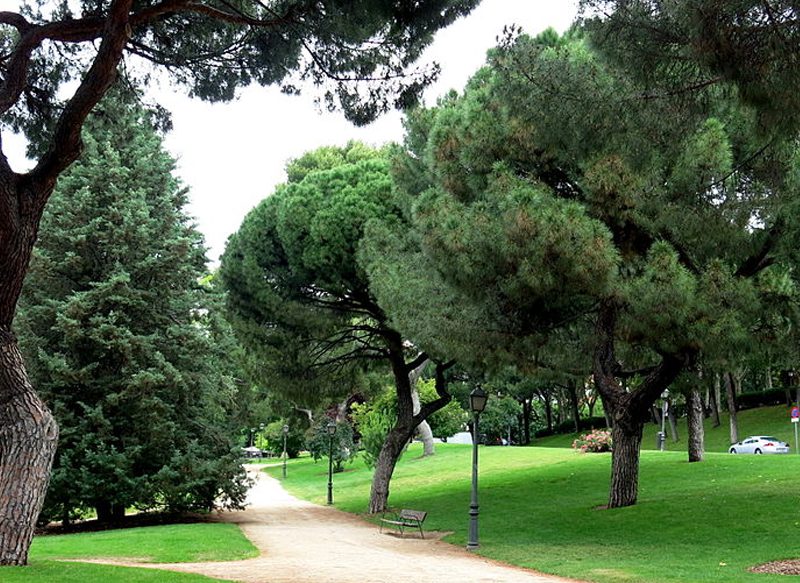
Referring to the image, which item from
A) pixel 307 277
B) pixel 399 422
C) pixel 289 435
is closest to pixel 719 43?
pixel 307 277

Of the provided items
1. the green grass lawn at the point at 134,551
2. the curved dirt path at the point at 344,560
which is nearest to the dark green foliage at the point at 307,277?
the curved dirt path at the point at 344,560

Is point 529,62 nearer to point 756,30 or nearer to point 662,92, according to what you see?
point 662,92

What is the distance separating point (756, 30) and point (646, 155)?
2214 millimetres

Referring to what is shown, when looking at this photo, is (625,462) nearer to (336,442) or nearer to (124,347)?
(124,347)

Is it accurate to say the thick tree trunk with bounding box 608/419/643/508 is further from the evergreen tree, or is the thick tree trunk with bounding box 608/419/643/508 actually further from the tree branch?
the tree branch

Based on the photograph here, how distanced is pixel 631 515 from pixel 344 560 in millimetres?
6083

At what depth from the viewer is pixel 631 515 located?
15.4 meters

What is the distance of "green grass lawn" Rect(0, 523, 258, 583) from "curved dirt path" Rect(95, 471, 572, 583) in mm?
630

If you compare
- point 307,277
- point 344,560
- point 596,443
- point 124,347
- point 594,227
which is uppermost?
point 307,277

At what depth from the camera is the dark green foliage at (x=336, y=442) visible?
131 ft

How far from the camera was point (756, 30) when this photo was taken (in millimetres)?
6773

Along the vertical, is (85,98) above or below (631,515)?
above

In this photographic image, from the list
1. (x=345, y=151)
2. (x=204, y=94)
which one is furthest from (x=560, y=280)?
(x=345, y=151)

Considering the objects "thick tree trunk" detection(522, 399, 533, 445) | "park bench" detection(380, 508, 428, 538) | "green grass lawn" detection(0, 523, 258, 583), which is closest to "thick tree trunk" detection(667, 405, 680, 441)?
"thick tree trunk" detection(522, 399, 533, 445)
